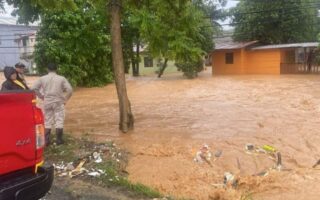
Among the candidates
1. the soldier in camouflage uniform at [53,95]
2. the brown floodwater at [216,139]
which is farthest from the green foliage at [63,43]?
the soldier in camouflage uniform at [53,95]

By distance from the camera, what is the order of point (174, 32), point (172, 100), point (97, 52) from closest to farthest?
point (174, 32) → point (172, 100) → point (97, 52)

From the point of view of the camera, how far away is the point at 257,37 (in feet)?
128

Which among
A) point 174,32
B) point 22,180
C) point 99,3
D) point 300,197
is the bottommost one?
point 300,197

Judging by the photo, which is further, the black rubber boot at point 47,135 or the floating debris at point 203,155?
the black rubber boot at point 47,135

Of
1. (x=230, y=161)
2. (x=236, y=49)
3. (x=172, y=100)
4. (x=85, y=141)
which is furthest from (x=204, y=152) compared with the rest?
(x=236, y=49)

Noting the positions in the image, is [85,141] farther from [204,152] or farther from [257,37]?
[257,37]

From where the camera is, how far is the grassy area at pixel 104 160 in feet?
19.8

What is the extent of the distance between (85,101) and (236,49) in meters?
20.6

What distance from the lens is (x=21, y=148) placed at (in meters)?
3.70

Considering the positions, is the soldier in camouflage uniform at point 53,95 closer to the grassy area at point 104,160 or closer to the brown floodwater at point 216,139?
the grassy area at point 104,160

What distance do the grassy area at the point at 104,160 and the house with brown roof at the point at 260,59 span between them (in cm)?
2862

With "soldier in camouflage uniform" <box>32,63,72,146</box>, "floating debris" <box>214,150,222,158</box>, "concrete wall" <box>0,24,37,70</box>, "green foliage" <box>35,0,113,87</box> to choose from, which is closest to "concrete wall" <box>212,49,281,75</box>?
"green foliage" <box>35,0,113,87</box>

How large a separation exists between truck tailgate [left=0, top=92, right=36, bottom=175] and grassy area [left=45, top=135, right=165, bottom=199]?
2.33 meters

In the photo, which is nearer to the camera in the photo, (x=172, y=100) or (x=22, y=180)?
(x=22, y=180)
